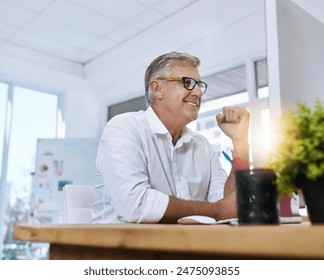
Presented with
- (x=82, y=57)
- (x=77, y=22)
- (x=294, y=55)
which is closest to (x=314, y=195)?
(x=294, y=55)

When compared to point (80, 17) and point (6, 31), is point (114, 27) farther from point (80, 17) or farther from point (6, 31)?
point (6, 31)

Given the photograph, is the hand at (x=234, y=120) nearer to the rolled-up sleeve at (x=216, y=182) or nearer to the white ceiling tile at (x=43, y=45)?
the rolled-up sleeve at (x=216, y=182)

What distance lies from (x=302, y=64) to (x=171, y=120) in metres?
0.80

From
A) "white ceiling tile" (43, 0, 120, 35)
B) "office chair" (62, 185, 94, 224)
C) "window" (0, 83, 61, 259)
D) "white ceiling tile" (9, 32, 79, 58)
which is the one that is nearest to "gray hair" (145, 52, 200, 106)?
"office chair" (62, 185, 94, 224)

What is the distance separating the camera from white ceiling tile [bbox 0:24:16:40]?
4.48m

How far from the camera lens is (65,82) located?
535 cm

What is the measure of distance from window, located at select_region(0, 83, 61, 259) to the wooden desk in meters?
4.40

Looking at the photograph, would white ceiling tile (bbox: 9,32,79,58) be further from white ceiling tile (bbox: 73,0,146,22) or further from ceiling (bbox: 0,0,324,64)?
white ceiling tile (bbox: 73,0,146,22)

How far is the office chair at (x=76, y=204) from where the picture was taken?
144 cm

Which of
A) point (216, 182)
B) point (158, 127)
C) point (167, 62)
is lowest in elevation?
point (216, 182)

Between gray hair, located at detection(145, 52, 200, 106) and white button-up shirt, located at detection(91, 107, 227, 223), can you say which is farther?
gray hair, located at detection(145, 52, 200, 106)

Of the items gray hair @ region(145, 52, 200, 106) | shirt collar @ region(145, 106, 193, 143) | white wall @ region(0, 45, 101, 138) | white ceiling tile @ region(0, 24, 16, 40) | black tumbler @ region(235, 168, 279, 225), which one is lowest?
black tumbler @ region(235, 168, 279, 225)

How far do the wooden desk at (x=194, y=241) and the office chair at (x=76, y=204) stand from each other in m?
0.78

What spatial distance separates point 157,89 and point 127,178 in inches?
25.6
